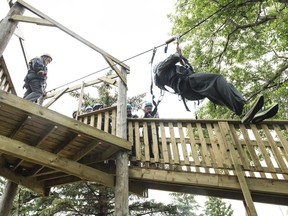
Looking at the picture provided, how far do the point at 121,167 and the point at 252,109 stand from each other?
2.28m

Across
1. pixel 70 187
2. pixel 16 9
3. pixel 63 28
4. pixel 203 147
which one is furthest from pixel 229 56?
pixel 70 187

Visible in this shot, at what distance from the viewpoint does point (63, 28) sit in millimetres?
3926

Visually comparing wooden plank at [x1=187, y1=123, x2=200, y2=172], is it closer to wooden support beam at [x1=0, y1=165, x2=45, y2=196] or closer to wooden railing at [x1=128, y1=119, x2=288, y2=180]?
wooden railing at [x1=128, y1=119, x2=288, y2=180]

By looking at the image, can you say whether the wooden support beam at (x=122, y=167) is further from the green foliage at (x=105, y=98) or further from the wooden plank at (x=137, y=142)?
the green foliage at (x=105, y=98)

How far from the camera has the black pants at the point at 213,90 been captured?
3646 millimetres

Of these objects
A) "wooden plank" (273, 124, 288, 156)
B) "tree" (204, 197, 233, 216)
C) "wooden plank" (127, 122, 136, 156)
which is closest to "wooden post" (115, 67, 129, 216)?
"wooden plank" (127, 122, 136, 156)

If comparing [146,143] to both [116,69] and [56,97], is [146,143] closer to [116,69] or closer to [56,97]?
[116,69]

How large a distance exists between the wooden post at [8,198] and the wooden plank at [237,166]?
434cm

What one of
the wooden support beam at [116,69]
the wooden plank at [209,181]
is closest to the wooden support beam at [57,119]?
the wooden plank at [209,181]

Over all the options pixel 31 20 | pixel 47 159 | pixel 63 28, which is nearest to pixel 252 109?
pixel 47 159

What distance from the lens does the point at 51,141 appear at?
3629 mm

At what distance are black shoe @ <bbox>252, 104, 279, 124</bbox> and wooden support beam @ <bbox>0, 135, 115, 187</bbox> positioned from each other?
8.62ft

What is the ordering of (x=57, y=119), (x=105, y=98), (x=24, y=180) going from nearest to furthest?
(x=57, y=119) < (x=24, y=180) < (x=105, y=98)

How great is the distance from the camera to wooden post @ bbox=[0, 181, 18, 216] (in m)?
4.26
